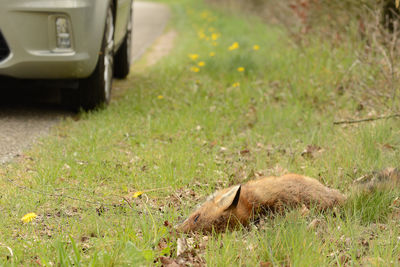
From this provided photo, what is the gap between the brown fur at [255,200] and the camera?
3.13 metres

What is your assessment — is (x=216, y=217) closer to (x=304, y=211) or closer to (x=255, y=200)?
(x=255, y=200)

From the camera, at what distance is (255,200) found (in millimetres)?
3338

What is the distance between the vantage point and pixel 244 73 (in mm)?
7645

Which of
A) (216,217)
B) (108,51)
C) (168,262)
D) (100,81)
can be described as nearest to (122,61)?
(108,51)

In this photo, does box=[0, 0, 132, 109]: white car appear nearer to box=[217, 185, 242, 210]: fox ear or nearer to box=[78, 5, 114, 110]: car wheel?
box=[78, 5, 114, 110]: car wheel

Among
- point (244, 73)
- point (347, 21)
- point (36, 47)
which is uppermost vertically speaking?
point (36, 47)

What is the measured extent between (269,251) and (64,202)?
141 cm

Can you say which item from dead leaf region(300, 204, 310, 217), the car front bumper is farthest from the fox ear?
the car front bumper

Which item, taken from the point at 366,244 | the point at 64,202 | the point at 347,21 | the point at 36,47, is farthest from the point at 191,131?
the point at 347,21

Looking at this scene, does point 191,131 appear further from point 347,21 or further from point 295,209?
point 347,21

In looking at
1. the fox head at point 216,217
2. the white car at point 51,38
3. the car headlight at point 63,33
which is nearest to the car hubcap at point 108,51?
the white car at point 51,38

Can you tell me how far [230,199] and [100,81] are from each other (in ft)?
9.48

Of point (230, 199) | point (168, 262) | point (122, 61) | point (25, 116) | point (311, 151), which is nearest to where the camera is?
point (168, 262)

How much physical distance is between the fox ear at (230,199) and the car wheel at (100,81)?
279cm
